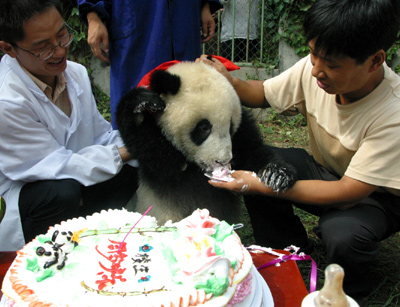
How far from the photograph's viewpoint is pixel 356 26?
1.41 metres

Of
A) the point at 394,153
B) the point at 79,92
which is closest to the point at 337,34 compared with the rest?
the point at 394,153

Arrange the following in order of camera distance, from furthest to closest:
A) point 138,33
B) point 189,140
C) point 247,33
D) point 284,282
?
1. point 247,33
2. point 138,33
3. point 189,140
4. point 284,282

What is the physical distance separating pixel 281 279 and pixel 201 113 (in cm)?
67

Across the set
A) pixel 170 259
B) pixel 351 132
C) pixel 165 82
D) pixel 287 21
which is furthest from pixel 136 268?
pixel 287 21

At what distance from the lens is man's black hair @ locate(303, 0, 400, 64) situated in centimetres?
140

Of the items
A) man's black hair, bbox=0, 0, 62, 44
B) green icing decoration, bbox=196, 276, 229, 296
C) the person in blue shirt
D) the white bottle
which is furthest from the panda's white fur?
the white bottle

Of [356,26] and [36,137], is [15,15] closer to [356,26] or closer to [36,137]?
[36,137]

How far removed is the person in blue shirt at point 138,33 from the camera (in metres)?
1.97

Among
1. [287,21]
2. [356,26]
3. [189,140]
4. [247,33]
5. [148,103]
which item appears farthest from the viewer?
[247,33]

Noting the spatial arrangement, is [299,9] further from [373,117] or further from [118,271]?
[118,271]

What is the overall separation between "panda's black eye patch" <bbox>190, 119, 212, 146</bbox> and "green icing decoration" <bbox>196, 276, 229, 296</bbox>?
2.51 feet

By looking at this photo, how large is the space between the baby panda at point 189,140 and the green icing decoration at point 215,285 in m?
0.70

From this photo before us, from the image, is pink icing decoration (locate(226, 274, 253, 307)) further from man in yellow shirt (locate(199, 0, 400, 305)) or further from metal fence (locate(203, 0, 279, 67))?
metal fence (locate(203, 0, 279, 67))

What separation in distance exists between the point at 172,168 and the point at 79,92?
2.07 feet
